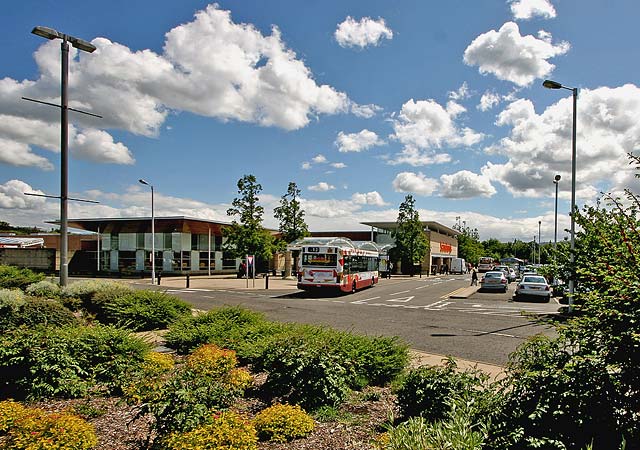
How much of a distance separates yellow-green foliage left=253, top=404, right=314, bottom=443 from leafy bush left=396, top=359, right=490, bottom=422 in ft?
3.67

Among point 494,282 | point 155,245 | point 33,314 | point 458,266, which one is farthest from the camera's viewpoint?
point 458,266

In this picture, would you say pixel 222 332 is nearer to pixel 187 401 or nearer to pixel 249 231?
pixel 187 401

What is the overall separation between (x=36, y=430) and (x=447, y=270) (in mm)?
80720

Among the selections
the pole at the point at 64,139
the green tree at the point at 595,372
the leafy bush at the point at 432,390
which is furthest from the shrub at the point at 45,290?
the green tree at the point at 595,372

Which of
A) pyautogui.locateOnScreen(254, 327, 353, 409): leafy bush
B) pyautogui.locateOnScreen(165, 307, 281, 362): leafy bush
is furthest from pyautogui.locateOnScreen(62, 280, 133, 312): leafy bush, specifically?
pyautogui.locateOnScreen(254, 327, 353, 409): leafy bush

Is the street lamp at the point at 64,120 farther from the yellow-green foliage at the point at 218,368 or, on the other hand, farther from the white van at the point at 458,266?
the white van at the point at 458,266

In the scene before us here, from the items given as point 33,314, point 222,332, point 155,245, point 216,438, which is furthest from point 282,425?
point 155,245

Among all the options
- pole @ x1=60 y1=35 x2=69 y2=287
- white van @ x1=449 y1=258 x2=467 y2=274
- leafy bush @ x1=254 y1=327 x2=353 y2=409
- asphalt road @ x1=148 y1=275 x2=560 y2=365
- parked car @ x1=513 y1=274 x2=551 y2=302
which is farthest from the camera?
white van @ x1=449 y1=258 x2=467 y2=274

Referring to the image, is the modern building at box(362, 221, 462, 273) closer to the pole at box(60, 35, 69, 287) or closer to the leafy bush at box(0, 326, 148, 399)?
the pole at box(60, 35, 69, 287)

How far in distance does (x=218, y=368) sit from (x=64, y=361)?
210 cm

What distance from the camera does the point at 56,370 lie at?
6.23 m

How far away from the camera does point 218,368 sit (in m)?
6.49

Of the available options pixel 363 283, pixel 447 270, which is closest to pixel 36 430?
pixel 363 283

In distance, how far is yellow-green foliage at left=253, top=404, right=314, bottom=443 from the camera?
4719 millimetres
